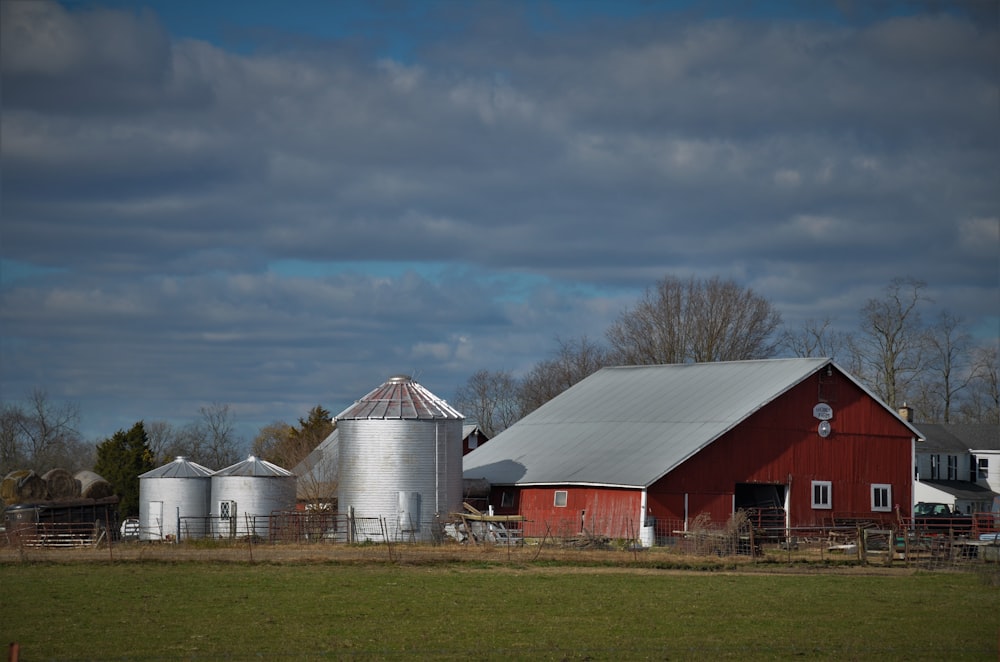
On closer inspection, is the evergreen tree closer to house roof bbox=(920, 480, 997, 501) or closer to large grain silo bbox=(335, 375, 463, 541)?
large grain silo bbox=(335, 375, 463, 541)

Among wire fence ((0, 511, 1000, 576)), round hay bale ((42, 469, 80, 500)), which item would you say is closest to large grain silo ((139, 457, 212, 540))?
wire fence ((0, 511, 1000, 576))

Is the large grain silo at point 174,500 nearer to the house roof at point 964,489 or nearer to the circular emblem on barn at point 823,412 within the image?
the circular emblem on barn at point 823,412

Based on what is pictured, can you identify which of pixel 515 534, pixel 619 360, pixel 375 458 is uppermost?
pixel 619 360

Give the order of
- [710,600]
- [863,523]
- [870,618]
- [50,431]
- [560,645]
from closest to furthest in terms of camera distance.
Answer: [560,645]
[870,618]
[710,600]
[863,523]
[50,431]

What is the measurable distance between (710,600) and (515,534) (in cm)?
2249

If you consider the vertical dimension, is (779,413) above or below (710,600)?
above

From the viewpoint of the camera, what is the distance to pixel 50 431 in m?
110

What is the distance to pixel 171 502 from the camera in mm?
→ 54219

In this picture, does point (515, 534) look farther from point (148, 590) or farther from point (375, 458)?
point (148, 590)

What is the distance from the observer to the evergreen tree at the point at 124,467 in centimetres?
7244

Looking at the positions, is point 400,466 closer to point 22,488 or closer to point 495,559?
point 495,559

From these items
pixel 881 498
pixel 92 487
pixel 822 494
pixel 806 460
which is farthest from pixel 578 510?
pixel 92 487

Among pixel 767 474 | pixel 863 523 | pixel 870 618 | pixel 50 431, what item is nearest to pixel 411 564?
pixel 870 618

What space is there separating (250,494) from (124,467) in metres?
22.6
